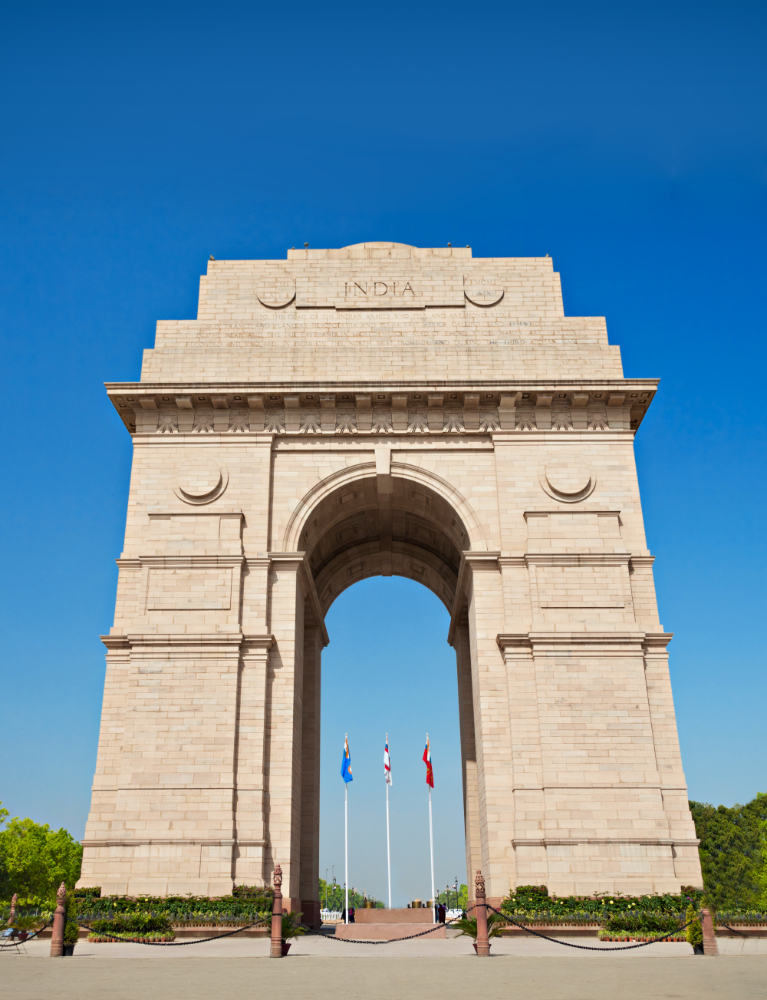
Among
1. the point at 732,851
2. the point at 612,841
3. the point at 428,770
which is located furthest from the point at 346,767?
the point at 732,851

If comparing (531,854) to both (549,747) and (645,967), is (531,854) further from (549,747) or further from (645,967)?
(645,967)

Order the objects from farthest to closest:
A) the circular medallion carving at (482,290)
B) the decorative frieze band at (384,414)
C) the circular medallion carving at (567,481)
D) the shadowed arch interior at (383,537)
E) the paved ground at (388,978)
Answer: the circular medallion carving at (482,290) < the shadowed arch interior at (383,537) < the decorative frieze band at (384,414) < the circular medallion carving at (567,481) < the paved ground at (388,978)

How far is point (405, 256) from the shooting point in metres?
31.6

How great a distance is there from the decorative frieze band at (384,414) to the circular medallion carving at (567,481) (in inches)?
57.4

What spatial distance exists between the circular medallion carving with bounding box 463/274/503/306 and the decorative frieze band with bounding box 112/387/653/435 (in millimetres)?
4212

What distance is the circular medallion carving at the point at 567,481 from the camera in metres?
27.3

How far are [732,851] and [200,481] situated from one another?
225 feet

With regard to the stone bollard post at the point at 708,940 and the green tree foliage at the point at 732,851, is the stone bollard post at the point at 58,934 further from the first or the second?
the green tree foliage at the point at 732,851

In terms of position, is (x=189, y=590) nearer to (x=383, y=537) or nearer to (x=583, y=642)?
(x=383, y=537)

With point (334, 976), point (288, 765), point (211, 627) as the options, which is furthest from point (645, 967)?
point (211, 627)

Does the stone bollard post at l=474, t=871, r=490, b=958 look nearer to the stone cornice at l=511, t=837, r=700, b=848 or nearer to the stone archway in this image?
the stone cornice at l=511, t=837, r=700, b=848

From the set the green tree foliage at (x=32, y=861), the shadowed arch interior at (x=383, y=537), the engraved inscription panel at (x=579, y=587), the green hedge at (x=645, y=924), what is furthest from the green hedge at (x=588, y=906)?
the green tree foliage at (x=32, y=861)

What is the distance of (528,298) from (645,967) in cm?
2227

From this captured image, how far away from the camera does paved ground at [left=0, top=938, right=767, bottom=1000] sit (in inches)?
416
